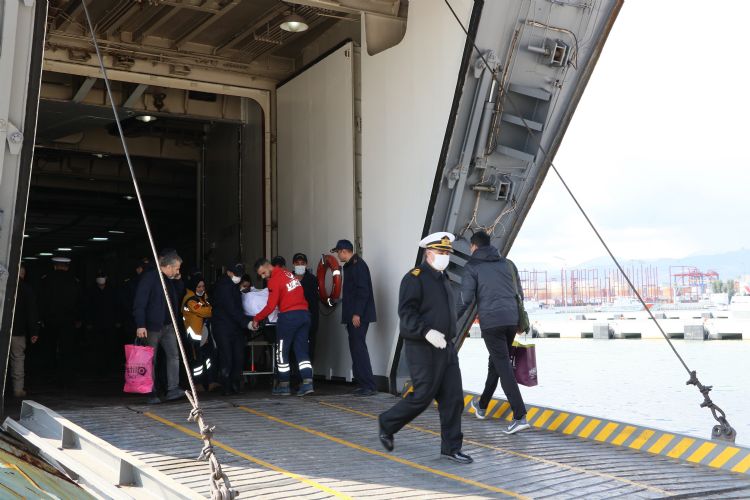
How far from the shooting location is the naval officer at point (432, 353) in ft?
19.5

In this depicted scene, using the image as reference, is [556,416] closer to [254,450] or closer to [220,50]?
[254,450]

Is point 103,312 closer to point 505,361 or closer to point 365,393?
point 365,393

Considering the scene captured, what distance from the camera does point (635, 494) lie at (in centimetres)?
495

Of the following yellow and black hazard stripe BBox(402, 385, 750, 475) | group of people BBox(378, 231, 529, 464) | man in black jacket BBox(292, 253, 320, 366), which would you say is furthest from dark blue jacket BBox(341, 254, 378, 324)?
group of people BBox(378, 231, 529, 464)

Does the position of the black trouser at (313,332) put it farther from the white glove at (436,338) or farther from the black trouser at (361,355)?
the white glove at (436,338)

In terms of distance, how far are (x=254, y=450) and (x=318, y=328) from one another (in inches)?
185

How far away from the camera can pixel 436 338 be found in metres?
5.87

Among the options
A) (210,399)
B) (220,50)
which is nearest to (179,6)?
(220,50)

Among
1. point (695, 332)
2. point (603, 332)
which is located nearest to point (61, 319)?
point (695, 332)

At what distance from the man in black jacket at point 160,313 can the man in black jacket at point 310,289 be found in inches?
57.3

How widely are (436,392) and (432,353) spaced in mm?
277

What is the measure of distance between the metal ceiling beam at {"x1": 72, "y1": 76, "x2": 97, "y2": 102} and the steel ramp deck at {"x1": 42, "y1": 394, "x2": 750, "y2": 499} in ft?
17.3

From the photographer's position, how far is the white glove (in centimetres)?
586

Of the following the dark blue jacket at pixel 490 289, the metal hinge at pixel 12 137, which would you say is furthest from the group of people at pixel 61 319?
the dark blue jacket at pixel 490 289
